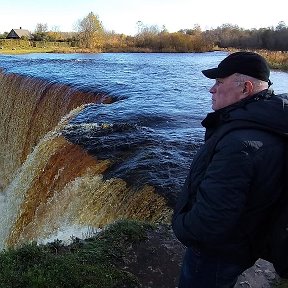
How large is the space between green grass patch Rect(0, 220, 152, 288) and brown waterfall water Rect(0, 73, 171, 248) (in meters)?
1.27

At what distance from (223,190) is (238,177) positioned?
9 cm

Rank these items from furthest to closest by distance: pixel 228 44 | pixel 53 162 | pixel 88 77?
1. pixel 228 44
2. pixel 88 77
3. pixel 53 162

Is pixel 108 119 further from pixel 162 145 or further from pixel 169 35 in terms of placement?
pixel 169 35

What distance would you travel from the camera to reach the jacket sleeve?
1.88 meters

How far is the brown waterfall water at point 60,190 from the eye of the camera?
229 inches

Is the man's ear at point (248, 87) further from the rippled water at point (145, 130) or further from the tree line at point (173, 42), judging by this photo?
the tree line at point (173, 42)

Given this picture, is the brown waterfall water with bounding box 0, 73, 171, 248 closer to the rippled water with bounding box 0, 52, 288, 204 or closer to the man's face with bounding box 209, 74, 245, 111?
the rippled water with bounding box 0, 52, 288, 204

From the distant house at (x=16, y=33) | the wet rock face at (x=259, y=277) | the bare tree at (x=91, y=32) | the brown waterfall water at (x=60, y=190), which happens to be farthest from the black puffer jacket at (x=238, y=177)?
the distant house at (x=16, y=33)

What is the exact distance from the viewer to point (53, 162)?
774cm

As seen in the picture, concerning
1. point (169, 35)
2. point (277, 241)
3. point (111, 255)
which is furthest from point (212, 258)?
point (169, 35)

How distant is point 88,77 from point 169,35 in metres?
33.9

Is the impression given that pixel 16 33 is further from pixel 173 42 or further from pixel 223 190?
pixel 223 190

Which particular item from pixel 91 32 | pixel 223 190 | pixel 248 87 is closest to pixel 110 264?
pixel 223 190

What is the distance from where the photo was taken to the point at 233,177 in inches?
74.3
